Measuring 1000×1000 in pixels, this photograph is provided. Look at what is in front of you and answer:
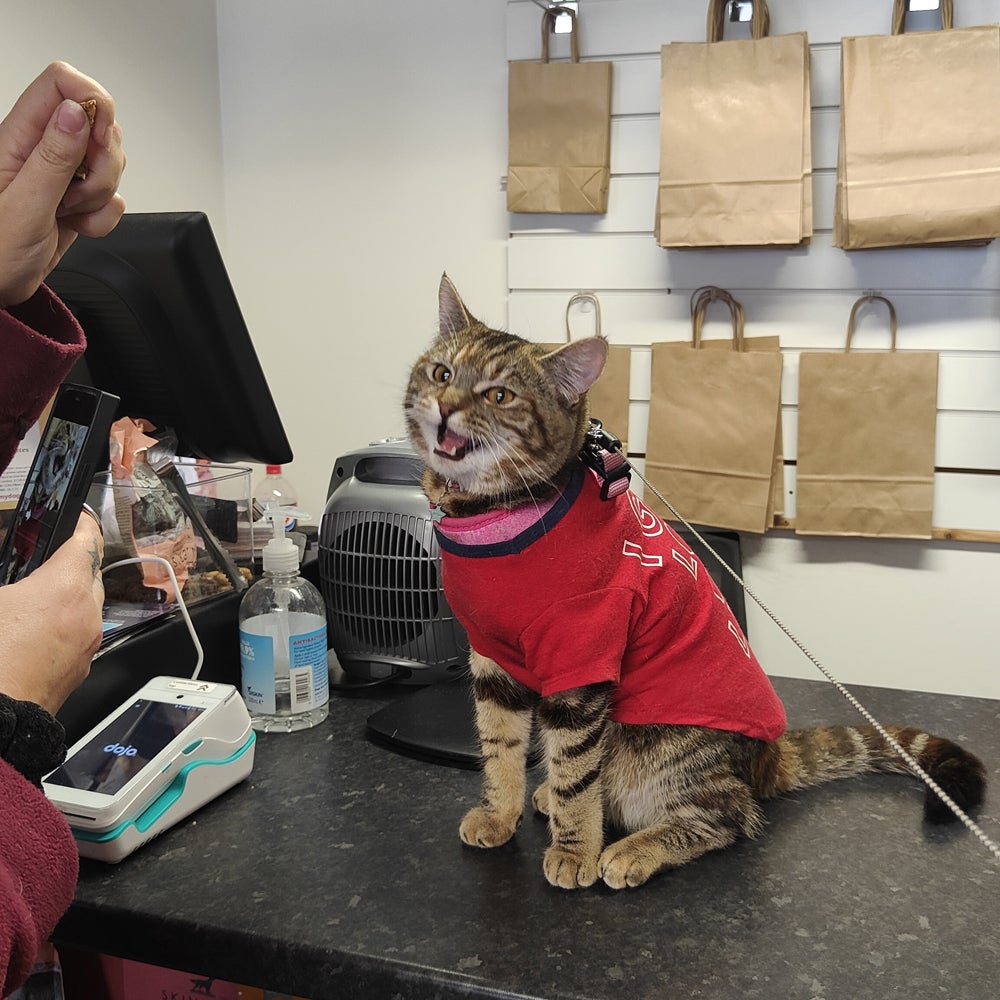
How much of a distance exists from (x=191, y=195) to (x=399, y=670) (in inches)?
59.3

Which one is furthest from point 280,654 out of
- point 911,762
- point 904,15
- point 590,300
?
point 904,15

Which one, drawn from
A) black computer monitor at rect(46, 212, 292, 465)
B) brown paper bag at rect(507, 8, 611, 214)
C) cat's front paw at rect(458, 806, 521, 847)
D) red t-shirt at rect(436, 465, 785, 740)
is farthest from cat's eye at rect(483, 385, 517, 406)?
brown paper bag at rect(507, 8, 611, 214)

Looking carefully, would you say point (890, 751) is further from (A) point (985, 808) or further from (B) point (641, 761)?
(B) point (641, 761)

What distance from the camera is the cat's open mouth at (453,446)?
0.91m

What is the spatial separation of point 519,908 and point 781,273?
1536 millimetres

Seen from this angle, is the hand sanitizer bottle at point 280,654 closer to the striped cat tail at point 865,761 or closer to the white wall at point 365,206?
the striped cat tail at point 865,761

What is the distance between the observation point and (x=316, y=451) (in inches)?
93.9

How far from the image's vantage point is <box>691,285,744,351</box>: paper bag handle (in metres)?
1.95

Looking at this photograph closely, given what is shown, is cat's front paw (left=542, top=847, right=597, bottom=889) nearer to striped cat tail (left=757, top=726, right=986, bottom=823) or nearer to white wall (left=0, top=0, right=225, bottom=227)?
striped cat tail (left=757, top=726, right=986, bottom=823)

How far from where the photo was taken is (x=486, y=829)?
2.92ft

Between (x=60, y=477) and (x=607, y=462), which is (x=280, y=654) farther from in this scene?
(x=607, y=462)

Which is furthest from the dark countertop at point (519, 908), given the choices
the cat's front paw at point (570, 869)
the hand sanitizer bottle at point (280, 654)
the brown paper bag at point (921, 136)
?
the brown paper bag at point (921, 136)

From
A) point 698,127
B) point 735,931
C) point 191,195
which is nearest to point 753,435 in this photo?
point 698,127

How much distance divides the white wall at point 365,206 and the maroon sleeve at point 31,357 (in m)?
1.40
